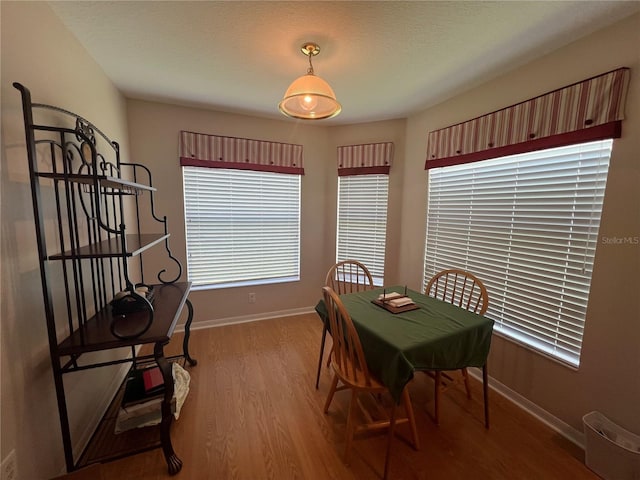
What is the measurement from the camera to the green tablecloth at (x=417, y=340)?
1317mm

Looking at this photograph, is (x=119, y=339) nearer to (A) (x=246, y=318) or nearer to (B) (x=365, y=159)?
(A) (x=246, y=318)

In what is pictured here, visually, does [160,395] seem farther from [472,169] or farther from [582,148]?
[582,148]

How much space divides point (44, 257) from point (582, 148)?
296 cm

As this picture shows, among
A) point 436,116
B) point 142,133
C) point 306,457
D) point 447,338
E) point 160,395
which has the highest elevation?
point 436,116

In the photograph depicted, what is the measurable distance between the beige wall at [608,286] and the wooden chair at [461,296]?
1.50ft

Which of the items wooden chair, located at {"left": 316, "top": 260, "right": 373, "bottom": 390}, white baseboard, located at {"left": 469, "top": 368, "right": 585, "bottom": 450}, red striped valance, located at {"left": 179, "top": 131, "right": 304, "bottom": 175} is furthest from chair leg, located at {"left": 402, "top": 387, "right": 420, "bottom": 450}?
red striped valance, located at {"left": 179, "top": 131, "right": 304, "bottom": 175}

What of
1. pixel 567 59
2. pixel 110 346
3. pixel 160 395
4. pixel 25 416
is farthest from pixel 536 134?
pixel 25 416

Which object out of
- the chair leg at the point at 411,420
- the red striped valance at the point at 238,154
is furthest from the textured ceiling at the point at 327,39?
the chair leg at the point at 411,420

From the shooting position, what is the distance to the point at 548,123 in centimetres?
172

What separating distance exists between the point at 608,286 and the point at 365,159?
2337mm

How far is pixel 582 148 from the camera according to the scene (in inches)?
63.3

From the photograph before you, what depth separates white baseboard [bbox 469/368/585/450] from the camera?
5.35ft

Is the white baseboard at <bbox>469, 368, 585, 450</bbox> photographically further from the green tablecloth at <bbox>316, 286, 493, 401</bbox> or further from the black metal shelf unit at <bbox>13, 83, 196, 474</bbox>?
the black metal shelf unit at <bbox>13, 83, 196, 474</bbox>

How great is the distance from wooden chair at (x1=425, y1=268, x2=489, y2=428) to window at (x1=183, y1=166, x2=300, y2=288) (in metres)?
1.78
